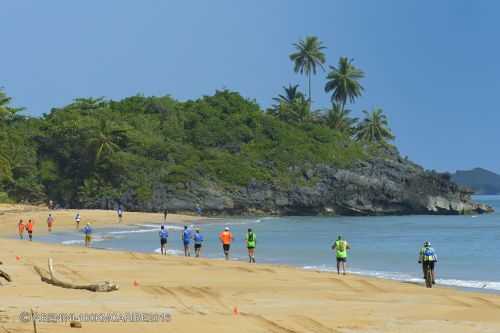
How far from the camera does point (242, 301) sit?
62.5 ft

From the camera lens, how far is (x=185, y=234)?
117 feet

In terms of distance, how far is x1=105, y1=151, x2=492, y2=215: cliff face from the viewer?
3629 inches

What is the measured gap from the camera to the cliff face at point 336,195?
9219 centimetres

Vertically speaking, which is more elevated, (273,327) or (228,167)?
(228,167)

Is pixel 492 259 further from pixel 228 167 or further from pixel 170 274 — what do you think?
pixel 228 167

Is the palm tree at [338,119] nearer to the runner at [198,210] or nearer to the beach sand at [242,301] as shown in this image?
the runner at [198,210]

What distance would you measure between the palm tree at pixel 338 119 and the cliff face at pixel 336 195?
1289cm

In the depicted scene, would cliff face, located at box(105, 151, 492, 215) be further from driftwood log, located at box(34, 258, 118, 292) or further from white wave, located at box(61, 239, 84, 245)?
driftwood log, located at box(34, 258, 118, 292)

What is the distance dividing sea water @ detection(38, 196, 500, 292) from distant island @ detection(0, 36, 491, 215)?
16.0m

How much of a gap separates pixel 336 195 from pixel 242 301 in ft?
261

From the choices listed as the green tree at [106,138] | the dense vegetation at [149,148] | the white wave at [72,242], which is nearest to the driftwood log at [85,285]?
the white wave at [72,242]

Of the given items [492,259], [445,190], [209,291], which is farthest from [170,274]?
[445,190]

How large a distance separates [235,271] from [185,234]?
28.3ft

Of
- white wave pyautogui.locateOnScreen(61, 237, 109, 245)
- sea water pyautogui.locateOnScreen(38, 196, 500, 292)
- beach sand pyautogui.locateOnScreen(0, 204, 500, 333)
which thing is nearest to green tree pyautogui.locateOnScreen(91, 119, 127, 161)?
sea water pyautogui.locateOnScreen(38, 196, 500, 292)
